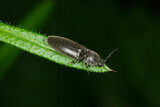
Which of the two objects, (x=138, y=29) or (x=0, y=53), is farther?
(x=138, y=29)

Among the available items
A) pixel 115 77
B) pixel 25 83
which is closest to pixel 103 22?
pixel 115 77

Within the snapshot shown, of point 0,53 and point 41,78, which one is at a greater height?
point 0,53

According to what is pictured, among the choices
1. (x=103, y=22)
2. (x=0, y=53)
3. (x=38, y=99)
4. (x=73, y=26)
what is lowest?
(x=38, y=99)

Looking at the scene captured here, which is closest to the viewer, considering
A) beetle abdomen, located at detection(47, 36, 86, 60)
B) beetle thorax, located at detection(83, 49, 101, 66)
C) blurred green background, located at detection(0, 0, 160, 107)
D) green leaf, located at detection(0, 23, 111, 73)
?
green leaf, located at detection(0, 23, 111, 73)

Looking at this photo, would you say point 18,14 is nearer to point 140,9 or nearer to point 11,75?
point 11,75

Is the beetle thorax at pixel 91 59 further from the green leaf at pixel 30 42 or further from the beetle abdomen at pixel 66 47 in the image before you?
the green leaf at pixel 30 42


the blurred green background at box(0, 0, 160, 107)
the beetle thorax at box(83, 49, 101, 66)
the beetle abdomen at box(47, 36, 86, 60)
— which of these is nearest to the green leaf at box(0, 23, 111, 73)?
the beetle abdomen at box(47, 36, 86, 60)

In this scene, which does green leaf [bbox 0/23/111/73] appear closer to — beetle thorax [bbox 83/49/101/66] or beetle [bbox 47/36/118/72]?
beetle [bbox 47/36/118/72]
